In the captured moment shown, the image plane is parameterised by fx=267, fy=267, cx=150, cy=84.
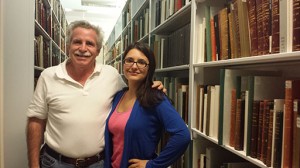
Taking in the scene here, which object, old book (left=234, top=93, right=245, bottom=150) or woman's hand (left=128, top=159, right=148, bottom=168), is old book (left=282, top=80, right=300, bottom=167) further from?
woman's hand (left=128, top=159, right=148, bottom=168)

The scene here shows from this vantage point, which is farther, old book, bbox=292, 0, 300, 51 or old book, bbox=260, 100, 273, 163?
old book, bbox=260, 100, 273, 163

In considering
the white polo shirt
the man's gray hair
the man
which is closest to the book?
the man

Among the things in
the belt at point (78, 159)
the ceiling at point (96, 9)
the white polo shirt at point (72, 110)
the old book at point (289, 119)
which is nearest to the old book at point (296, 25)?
the old book at point (289, 119)

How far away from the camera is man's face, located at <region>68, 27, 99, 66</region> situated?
1.57m

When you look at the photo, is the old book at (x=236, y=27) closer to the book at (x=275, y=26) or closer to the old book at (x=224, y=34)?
the old book at (x=224, y=34)

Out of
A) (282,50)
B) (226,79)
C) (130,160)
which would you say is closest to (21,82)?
(130,160)

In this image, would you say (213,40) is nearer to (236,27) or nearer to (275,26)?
(236,27)

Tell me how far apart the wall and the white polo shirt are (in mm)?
524

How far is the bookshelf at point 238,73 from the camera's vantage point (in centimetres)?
88

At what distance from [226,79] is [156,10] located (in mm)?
1554

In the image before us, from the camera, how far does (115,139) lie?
1423 millimetres

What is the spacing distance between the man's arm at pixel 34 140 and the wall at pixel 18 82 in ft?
1.60

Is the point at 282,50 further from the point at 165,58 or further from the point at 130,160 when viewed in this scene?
the point at 165,58

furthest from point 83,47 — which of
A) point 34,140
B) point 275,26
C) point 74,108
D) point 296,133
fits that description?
point 296,133
